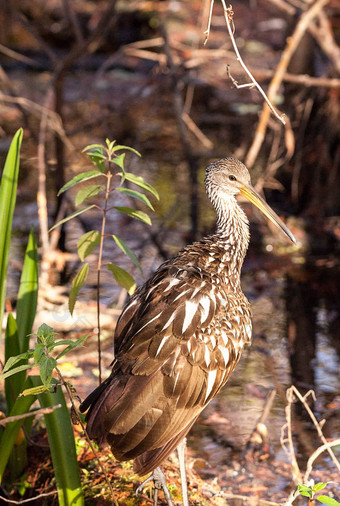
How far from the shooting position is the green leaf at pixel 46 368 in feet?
9.24

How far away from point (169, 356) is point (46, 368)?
0.61 meters

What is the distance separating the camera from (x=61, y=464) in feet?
10.8

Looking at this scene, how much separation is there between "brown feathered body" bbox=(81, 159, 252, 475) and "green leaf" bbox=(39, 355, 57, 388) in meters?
0.39

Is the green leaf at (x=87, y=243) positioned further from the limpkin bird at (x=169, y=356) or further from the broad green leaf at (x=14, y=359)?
the broad green leaf at (x=14, y=359)

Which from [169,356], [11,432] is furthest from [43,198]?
[169,356]

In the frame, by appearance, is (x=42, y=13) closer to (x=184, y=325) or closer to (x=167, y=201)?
(x=167, y=201)

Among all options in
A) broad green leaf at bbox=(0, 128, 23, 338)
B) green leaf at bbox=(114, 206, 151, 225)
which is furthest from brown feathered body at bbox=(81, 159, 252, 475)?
broad green leaf at bbox=(0, 128, 23, 338)

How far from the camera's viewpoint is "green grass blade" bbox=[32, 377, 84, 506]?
129 inches

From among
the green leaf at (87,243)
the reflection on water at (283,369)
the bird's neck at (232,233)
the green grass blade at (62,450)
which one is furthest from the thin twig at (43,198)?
the green grass blade at (62,450)

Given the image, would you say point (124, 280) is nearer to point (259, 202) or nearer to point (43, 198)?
point (259, 202)

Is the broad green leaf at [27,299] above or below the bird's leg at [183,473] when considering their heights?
above

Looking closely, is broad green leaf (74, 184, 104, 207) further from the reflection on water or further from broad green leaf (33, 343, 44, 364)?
the reflection on water

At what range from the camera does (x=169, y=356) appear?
3260 millimetres

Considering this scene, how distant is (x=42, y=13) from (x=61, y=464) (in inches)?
464
